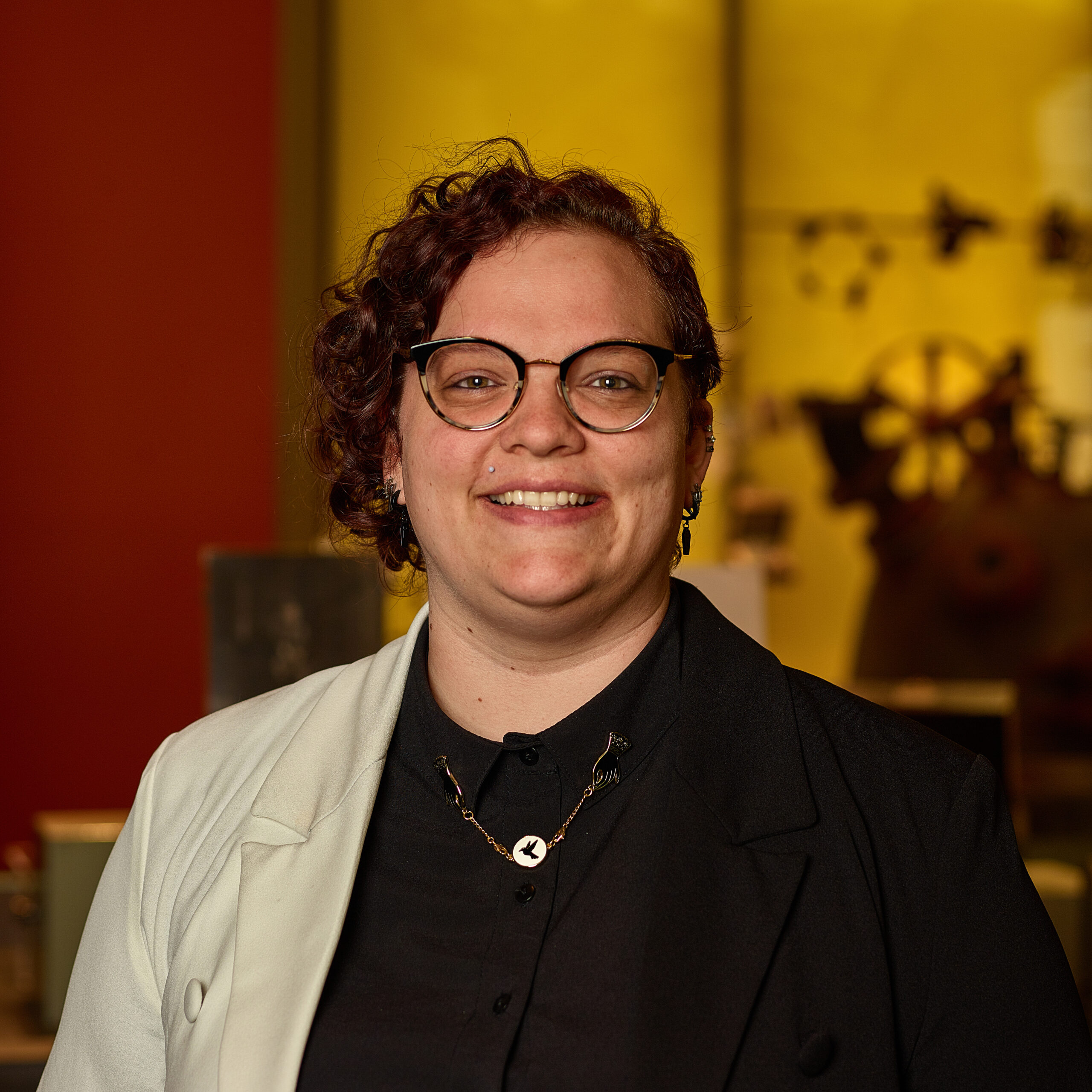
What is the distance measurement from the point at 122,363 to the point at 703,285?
6.25ft

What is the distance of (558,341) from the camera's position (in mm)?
1351

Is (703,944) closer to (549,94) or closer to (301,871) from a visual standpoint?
(301,871)

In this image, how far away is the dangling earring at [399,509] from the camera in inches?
62.2

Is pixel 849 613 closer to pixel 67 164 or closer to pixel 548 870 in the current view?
pixel 67 164

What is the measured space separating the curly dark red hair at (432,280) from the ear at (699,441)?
0.07 ft

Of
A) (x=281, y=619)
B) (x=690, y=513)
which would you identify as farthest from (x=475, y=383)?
(x=281, y=619)

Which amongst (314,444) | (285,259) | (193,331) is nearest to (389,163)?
(285,259)

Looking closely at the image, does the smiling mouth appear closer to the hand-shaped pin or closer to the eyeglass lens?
the eyeglass lens

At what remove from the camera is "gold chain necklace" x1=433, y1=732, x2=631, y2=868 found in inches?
52.1

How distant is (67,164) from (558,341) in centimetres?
312

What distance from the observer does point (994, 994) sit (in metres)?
1.21

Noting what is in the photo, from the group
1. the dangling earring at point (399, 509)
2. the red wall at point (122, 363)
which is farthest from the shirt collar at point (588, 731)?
the red wall at point (122, 363)

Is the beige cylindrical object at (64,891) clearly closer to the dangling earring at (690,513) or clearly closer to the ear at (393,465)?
the ear at (393,465)

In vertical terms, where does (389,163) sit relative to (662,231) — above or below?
above
